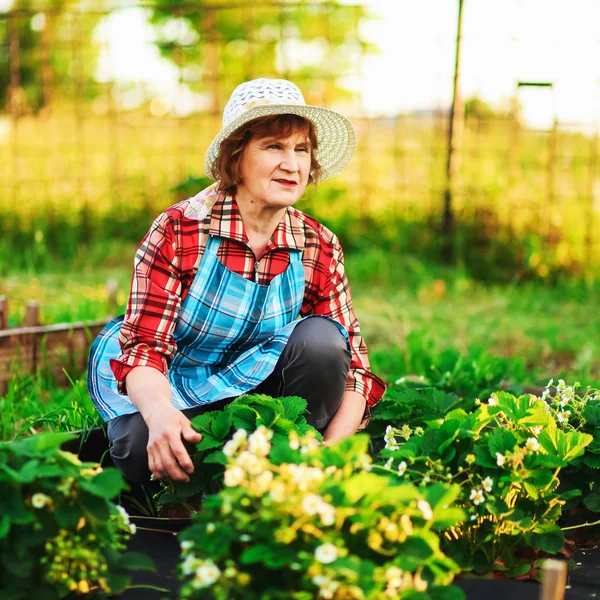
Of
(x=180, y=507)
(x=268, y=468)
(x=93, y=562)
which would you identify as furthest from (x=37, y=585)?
(x=180, y=507)

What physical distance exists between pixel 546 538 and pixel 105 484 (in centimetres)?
102

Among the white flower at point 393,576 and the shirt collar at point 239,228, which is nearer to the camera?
the white flower at point 393,576

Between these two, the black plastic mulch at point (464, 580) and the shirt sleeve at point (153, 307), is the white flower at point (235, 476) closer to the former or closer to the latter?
the black plastic mulch at point (464, 580)

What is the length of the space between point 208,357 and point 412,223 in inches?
156

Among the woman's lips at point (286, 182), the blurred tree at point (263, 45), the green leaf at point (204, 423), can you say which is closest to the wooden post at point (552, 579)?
the green leaf at point (204, 423)

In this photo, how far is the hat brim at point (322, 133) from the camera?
232 centimetres

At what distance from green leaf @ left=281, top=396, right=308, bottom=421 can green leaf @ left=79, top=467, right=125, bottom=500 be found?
0.60m

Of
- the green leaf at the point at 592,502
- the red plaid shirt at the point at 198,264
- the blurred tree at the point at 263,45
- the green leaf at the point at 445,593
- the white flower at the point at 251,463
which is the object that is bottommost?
the green leaf at the point at 592,502

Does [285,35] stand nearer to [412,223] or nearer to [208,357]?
[412,223]

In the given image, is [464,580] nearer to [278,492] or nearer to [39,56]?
[278,492]

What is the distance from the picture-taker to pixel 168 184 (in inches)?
265

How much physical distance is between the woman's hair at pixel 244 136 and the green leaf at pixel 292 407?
67 centimetres

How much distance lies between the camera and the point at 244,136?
243 centimetres

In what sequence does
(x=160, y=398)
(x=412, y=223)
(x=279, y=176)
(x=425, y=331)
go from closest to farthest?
(x=160, y=398)
(x=279, y=176)
(x=425, y=331)
(x=412, y=223)
